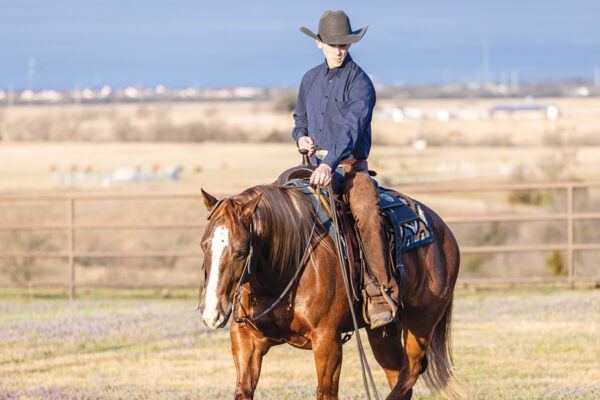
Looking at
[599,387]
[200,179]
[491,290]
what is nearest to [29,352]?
[599,387]

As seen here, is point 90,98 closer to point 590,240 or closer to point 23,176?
point 23,176

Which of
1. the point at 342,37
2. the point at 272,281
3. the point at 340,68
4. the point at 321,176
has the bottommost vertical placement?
the point at 272,281

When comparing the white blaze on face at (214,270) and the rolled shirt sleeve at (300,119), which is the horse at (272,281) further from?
the rolled shirt sleeve at (300,119)

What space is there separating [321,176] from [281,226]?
36 cm

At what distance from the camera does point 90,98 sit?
158 metres

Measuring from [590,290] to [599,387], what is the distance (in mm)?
7324

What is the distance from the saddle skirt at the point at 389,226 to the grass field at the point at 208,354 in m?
1.65

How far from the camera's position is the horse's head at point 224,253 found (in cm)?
457

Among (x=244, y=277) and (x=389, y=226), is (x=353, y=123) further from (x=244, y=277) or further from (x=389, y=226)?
(x=244, y=277)

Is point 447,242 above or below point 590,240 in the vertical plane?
above

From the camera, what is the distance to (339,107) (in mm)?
5594

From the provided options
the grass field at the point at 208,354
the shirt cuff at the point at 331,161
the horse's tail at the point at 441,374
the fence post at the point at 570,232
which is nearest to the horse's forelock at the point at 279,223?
the shirt cuff at the point at 331,161

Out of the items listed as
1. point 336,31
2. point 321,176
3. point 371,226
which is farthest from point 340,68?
point 371,226

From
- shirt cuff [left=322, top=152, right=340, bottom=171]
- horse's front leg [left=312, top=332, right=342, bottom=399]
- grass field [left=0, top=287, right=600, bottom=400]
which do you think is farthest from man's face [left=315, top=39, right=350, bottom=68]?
grass field [left=0, top=287, right=600, bottom=400]
